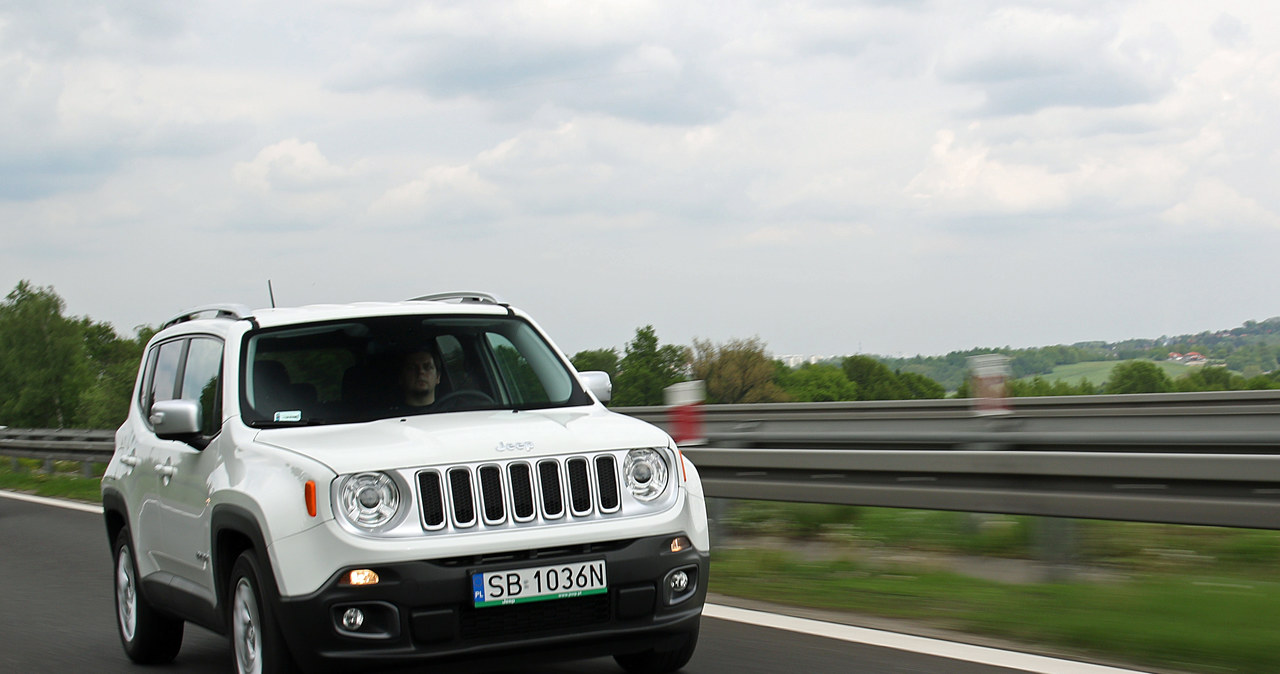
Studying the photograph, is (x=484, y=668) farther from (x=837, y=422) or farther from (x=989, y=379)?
(x=837, y=422)

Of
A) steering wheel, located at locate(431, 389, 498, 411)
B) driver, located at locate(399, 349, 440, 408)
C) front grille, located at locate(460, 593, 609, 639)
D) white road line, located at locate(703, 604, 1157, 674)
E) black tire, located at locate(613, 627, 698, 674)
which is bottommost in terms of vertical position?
white road line, located at locate(703, 604, 1157, 674)

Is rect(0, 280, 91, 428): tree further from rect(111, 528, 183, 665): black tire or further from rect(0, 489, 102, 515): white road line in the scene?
rect(111, 528, 183, 665): black tire

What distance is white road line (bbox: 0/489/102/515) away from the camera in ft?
54.9

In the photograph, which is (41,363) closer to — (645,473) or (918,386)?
(918,386)

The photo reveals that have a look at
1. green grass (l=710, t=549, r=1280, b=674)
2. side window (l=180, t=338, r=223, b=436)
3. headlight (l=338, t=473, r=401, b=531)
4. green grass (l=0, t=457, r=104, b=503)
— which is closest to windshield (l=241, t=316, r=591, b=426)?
side window (l=180, t=338, r=223, b=436)

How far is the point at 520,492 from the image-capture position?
4.87m

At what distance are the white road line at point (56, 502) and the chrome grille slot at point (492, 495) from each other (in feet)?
40.9

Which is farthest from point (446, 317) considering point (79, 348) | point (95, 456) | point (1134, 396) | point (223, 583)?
point (79, 348)

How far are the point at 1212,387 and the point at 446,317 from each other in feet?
71.2

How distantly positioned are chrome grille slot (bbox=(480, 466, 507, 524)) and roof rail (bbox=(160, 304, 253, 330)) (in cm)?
176

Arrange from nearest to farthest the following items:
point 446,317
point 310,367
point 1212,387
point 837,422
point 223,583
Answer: point 223,583 → point 310,367 → point 446,317 → point 837,422 → point 1212,387

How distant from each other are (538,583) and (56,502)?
1530 centimetres

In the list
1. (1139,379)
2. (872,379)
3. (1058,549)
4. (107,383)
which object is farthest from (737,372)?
(107,383)

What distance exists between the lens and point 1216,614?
604cm
